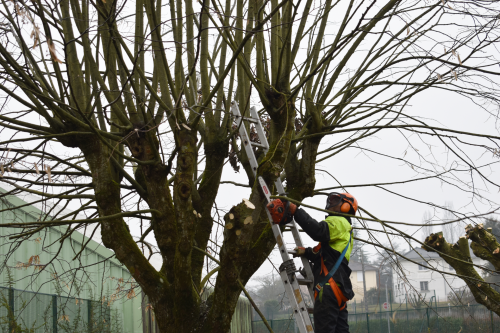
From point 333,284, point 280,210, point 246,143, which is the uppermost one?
point 246,143

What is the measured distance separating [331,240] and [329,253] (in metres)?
0.13

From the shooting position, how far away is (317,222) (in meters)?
3.46

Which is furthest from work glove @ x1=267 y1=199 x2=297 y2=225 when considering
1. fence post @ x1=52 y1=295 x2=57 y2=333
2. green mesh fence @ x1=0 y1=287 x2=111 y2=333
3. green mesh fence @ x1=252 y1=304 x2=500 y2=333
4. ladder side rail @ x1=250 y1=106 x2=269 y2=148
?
green mesh fence @ x1=252 y1=304 x2=500 y2=333

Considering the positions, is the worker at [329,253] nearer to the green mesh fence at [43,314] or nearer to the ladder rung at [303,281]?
the ladder rung at [303,281]

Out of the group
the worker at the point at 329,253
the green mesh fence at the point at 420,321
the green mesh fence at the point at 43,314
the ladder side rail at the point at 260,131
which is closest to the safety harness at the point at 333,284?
the worker at the point at 329,253

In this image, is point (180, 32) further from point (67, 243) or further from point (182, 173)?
point (67, 243)

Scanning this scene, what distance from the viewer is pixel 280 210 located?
11.1 feet

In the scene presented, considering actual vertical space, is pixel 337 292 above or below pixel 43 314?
above

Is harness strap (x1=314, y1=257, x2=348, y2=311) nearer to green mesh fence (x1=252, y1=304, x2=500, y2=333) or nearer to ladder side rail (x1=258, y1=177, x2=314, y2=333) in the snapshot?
ladder side rail (x1=258, y1=177, x2=314, y2=333)

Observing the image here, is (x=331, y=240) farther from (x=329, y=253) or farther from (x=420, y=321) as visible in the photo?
(x=420, y=321)

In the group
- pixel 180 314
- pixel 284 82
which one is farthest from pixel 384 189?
pixel 180 314

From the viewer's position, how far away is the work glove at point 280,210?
3.38m

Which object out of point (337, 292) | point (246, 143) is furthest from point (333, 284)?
point (246, 143)

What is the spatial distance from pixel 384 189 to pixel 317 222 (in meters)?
1.33
